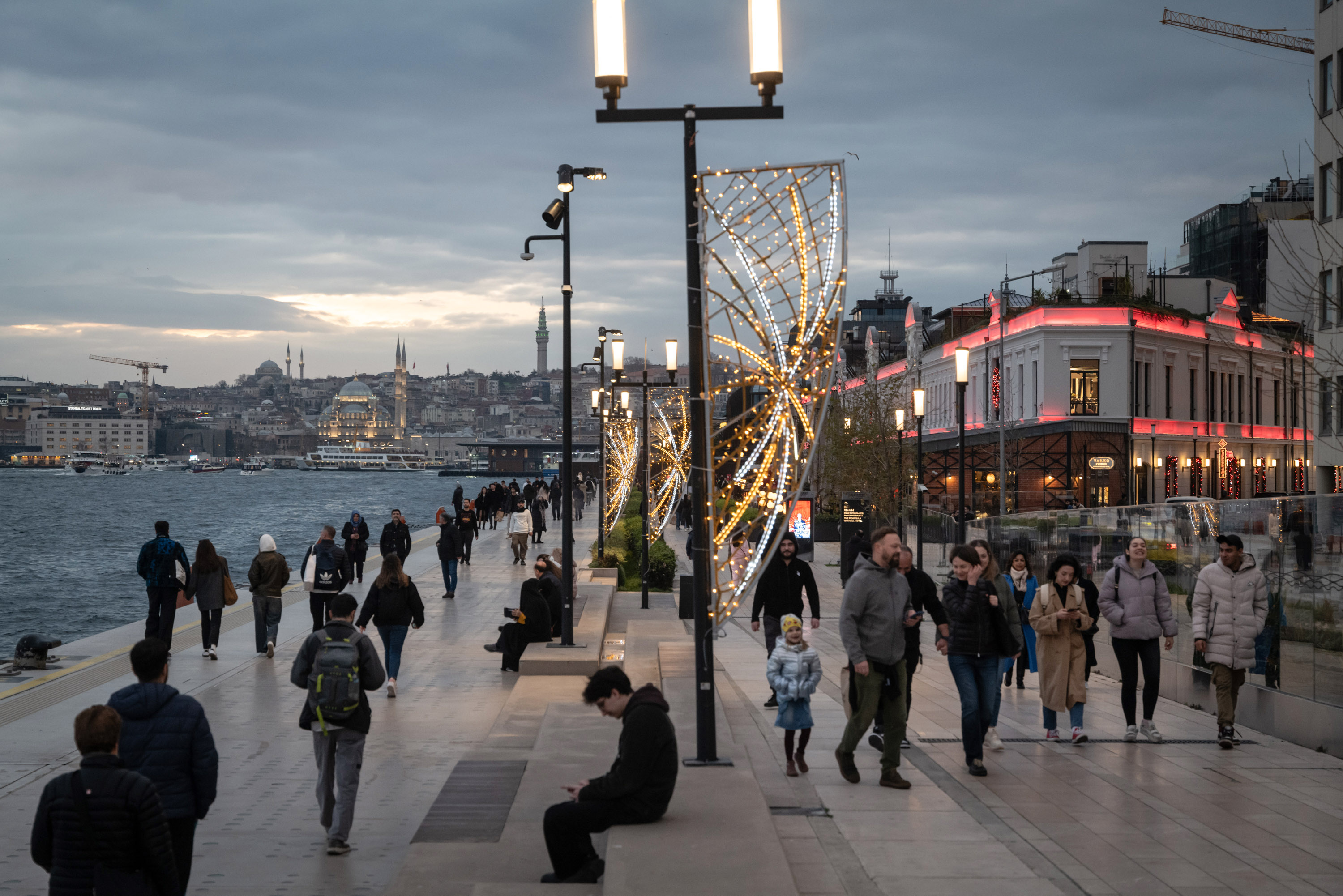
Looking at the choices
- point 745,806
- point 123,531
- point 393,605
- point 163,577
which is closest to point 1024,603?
point 393,605

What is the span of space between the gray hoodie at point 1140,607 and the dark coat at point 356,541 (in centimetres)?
1780

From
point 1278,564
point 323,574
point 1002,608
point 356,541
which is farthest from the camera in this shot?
point 356,541

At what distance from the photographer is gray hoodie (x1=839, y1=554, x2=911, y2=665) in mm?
8680

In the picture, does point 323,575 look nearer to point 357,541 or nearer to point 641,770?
point 357,541

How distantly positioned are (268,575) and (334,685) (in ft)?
29.0

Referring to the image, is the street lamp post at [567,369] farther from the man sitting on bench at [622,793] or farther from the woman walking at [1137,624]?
the man sitting on bench at [622,793]

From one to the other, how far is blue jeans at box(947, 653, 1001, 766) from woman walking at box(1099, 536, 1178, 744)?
1.90 m

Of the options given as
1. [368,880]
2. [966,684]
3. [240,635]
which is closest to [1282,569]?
[966,684]

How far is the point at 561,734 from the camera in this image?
9.96 meters

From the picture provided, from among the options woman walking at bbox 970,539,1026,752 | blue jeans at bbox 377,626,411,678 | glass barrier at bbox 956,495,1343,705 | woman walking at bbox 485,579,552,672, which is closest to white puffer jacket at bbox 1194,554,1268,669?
glass barrier at bbox 956,495,1343,705

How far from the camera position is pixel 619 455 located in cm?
4056

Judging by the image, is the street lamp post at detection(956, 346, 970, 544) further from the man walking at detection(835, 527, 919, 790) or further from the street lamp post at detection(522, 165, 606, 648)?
the man walking at detection(835, 527, 919, 790)

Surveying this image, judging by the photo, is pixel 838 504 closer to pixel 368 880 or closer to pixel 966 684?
pixel 966 684

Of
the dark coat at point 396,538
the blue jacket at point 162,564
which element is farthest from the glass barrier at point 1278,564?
the dark coat at point 396,538
